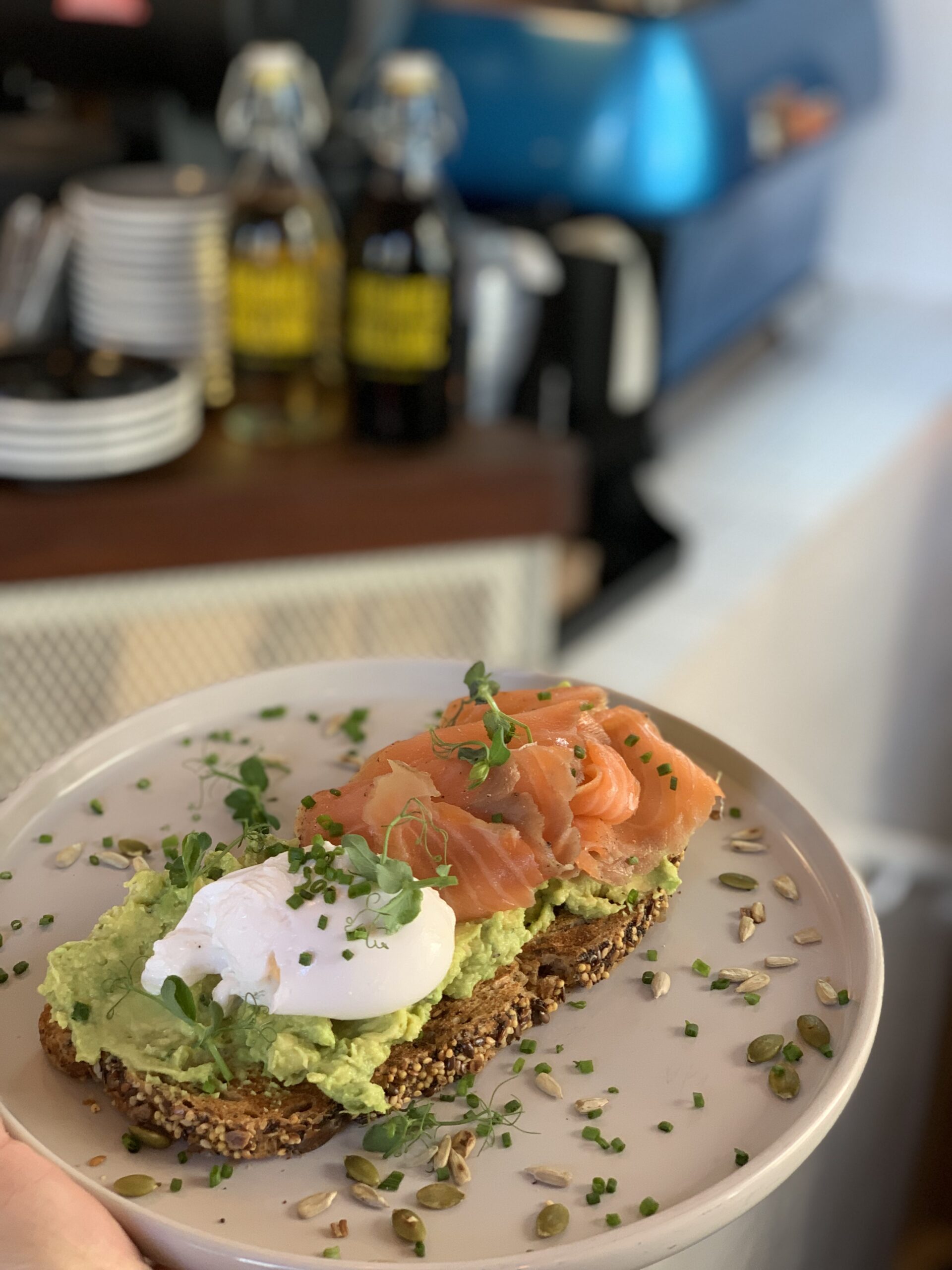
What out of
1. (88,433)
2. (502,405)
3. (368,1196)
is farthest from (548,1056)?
(502,405)

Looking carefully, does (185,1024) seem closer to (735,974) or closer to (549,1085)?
(549,1085)

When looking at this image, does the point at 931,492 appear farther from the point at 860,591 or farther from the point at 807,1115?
the point at 807,1115

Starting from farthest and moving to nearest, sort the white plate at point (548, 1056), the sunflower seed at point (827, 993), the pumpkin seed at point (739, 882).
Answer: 1. the pumpkin seed at point (739, 882)
2. the sunflower seed at point (827, 993)
3. the white plate at point (548, 1056)

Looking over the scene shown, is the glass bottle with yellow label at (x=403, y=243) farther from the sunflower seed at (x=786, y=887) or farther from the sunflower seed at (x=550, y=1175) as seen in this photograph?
the sunflower seed at (x=550, y=1175)

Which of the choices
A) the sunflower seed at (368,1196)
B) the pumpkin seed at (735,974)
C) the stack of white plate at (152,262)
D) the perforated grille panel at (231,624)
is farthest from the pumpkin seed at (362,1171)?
the stack of white plate at (152,262)

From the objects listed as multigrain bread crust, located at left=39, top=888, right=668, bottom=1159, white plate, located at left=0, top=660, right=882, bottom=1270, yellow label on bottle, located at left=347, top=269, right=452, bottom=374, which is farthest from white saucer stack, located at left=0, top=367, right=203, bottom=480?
multigrain bread crust, located at left=39, top=888, right=668, bottom=1159

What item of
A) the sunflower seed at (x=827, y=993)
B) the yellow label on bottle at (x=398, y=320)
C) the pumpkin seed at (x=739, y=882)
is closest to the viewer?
the sunflower seed at (x=827, y=993)
